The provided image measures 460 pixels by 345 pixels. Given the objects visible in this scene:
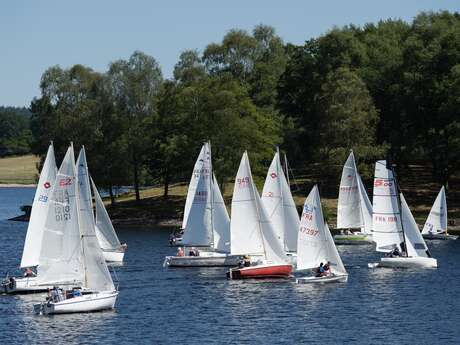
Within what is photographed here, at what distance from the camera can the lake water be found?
6159 cm

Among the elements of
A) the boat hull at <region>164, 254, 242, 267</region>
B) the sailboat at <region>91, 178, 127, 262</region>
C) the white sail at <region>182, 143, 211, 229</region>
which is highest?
the white sail at <region>182, 143, 211, 229</region>

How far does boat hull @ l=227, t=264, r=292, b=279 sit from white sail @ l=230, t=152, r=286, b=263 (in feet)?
3.67

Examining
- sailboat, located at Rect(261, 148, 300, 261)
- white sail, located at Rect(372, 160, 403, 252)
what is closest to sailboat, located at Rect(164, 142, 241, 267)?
sailboat, located at Rect(261, 148, 300, 261)

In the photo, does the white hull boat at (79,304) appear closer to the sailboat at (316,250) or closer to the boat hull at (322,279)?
the boat hull at (322,279)

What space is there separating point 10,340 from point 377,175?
153ft

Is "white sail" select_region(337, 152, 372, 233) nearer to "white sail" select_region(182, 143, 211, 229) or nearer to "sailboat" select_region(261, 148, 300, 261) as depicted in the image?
"white sail" select_region(182, 143, 211, 229)

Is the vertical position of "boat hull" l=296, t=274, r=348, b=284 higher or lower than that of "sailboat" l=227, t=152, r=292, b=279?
lower

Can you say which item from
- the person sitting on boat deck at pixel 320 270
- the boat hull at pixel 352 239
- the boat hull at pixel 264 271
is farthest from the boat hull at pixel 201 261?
the boat hull at pixel 352 239

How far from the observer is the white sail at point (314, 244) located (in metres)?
81.8

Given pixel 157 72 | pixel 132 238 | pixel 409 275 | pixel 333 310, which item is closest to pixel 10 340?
pixel 333 310

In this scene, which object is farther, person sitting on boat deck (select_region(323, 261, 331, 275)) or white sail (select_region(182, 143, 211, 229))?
white sail (select_region(182, 143, 211, 229))

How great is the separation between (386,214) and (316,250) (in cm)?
1542

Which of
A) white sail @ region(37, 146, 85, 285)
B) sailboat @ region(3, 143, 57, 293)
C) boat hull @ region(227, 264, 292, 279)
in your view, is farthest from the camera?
boat hull @ region(227, 264, 292, 279)

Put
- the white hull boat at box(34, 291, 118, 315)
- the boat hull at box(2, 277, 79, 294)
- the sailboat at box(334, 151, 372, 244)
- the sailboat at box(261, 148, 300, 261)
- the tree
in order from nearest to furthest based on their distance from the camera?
1. the white hull boat at box(34, 291, 118, 315)
2. the boat hull at box(2, 277, 79, 294)
3. the sailboat at box(261, 148, 300, 261)
4. the sailboat at box(334, 151, 372, 244)
5. the tree
